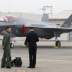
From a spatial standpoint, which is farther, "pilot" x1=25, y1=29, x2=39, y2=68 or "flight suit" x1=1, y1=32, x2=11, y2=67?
"pilot" x1=25, y1=29, x2=39, y2=68

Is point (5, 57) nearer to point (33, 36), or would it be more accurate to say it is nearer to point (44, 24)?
point (33, 36)

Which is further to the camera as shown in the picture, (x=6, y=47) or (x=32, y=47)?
(x=32, y=47)

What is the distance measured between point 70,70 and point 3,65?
2.80 m

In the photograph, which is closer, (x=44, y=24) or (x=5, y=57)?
(x=5, y=57)

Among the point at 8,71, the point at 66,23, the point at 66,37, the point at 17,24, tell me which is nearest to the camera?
the point at 8,71

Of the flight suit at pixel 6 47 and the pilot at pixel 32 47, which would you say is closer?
the flight suit at pixel 6 47

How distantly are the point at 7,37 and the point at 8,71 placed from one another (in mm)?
1683

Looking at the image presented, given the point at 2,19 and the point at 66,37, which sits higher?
the point at 2,19

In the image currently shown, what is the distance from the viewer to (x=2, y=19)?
34688mm

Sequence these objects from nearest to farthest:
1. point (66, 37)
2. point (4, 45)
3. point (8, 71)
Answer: point (8, 71) → point (4, 45) → point (66, 37)

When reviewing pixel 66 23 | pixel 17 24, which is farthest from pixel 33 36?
pixel 66 23

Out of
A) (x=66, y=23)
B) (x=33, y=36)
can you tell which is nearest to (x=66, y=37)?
(x=66, y=23)

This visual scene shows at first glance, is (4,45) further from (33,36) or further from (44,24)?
(44,24)

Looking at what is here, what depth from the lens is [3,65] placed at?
53.5 feet
